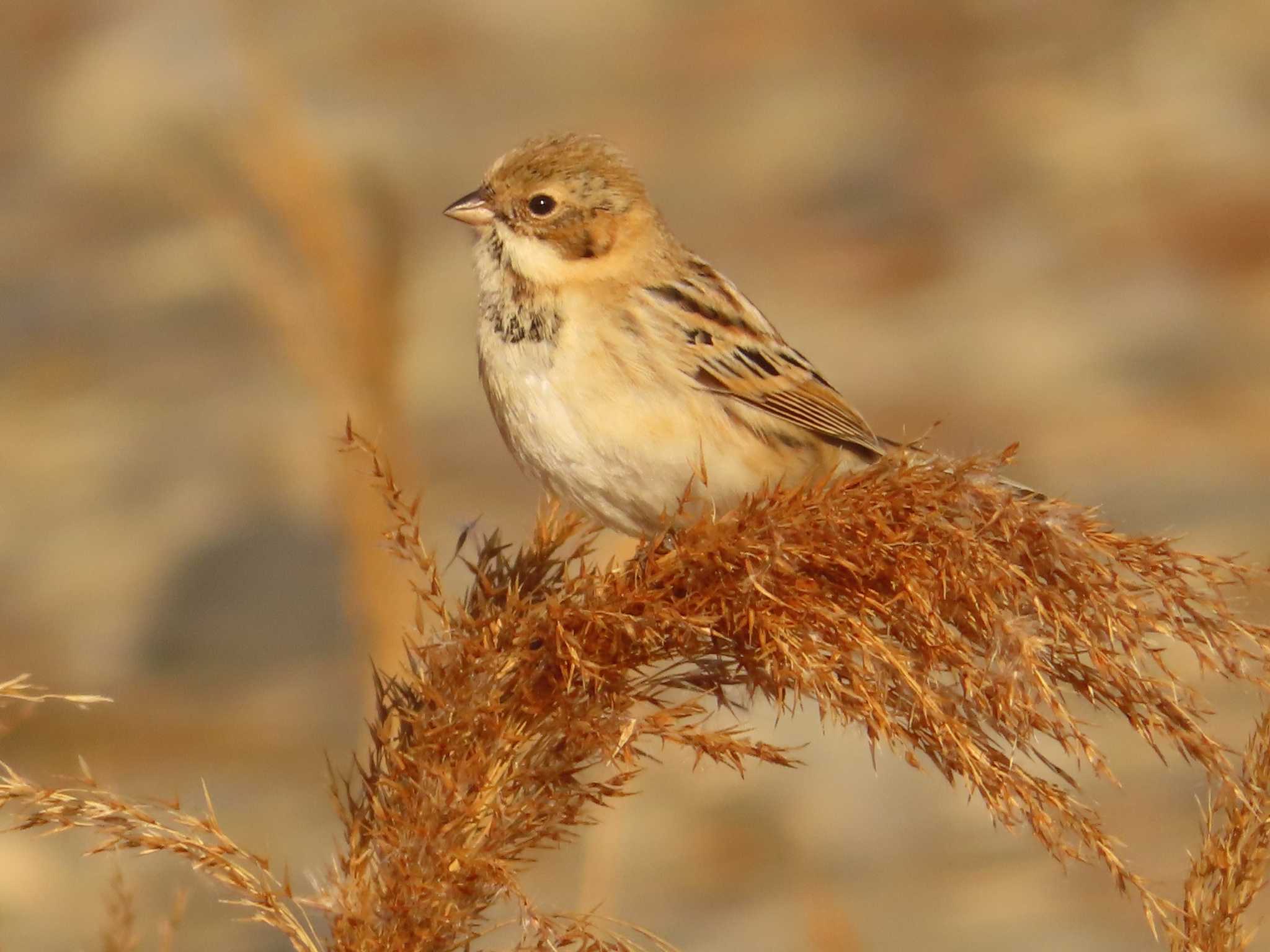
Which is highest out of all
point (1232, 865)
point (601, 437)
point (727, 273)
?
point (727, 273)

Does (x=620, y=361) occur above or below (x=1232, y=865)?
above

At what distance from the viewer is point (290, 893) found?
1.69m

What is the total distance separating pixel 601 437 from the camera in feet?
9.64

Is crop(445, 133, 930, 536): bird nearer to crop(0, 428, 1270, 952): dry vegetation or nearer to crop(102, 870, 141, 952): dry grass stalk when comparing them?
crop(0, 428, 1270, 952): dry vegetation

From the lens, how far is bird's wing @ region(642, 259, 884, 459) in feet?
10.5

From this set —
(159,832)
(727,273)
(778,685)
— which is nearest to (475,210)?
(778,685)

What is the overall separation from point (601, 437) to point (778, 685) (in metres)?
1.19

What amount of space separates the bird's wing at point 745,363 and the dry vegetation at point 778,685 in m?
1.29

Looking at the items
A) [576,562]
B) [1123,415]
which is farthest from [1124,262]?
[576,562]

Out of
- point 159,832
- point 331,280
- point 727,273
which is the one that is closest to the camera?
point 159,832

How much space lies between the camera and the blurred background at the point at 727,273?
6.30 m

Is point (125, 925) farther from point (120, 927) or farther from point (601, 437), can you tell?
point (601, 437)

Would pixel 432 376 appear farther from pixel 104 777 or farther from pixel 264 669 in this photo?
pixel 104 777

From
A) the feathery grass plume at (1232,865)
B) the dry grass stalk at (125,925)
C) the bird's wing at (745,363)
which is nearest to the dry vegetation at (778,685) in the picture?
the feathery grass plume at (1232,865)
